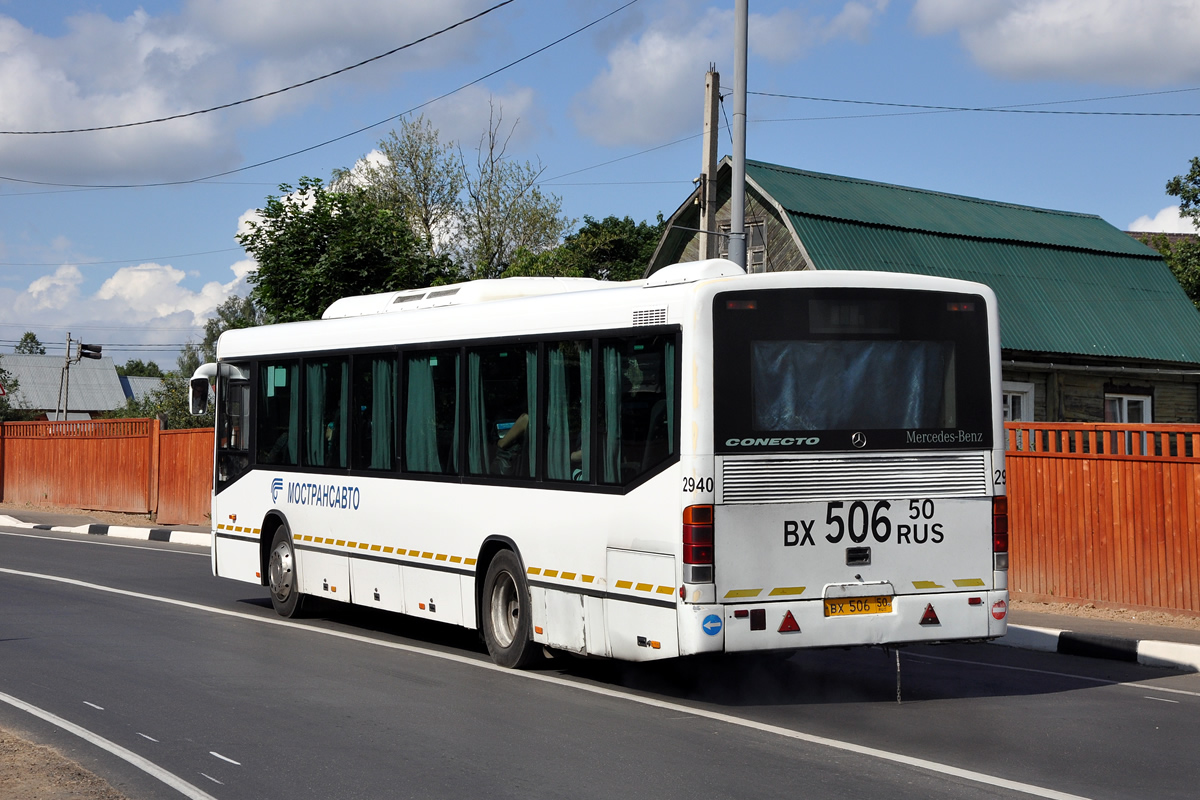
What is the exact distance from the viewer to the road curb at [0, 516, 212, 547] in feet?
79.3

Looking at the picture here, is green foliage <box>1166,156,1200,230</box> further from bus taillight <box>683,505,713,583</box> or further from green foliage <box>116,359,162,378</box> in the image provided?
green foliage <box>116,359,162,378</box>

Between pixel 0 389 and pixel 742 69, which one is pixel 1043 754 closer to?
pixel 742 69

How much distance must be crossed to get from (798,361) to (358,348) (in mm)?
5030

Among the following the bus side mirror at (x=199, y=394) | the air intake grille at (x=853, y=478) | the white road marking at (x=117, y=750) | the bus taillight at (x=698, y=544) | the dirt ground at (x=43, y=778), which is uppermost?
the bus side mirror at (x=199, y=394)

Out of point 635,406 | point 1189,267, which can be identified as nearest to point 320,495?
point 635,406

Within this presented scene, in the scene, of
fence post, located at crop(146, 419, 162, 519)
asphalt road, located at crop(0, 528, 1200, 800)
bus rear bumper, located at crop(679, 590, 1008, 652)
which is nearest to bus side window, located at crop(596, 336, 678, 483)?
bus rear bumper, located at crop(679, 590, 1008, 652)

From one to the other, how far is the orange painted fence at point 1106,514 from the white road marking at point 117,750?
1029cm

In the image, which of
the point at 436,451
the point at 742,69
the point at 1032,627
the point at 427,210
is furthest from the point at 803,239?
the point at 427,210

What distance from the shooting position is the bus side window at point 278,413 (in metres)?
13.4

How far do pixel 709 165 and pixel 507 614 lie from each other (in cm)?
892

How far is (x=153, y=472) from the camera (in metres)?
29.3

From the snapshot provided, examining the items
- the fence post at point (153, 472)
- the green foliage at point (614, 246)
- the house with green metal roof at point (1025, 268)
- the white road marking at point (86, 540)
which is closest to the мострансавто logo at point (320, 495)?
the white road marking at point (86, 540)

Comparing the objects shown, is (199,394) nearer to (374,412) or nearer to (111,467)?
(374,412)

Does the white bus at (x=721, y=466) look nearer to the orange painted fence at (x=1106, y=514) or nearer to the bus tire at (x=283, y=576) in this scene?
the bus tire at (x=283, y=576)
